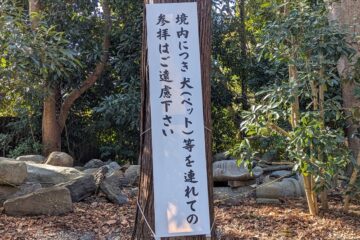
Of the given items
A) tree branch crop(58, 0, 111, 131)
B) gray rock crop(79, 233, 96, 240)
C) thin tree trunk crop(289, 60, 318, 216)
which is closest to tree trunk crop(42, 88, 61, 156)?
tree branch crop(58, 0, 111, 131)

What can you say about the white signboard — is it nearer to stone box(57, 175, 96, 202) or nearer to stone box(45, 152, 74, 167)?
stone box(57, 175, 96, 202)

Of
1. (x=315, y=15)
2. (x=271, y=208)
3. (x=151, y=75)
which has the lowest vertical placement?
(x=271, y=208)

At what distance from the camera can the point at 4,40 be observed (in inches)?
162

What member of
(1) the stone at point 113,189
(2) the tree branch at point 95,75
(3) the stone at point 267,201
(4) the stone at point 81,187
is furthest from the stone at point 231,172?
(2) the tree branch at point 95,75

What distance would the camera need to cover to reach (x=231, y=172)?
6.40 metres

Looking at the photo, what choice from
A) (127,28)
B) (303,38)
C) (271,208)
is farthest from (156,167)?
(127,28)

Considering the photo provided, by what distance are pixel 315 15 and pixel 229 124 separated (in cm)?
512

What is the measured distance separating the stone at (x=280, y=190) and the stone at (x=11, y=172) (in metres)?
2.87

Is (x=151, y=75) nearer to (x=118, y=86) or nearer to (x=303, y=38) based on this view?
(x=303, y=38)

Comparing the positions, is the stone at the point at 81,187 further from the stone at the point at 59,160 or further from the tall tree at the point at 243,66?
the tall tree at the point at 243,66

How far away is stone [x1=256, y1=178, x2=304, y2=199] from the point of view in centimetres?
598

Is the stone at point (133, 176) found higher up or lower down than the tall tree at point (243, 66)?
lower down

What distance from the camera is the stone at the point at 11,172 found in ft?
17.0

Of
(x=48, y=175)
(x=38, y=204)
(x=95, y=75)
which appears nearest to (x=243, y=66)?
(x=95, y=75)
